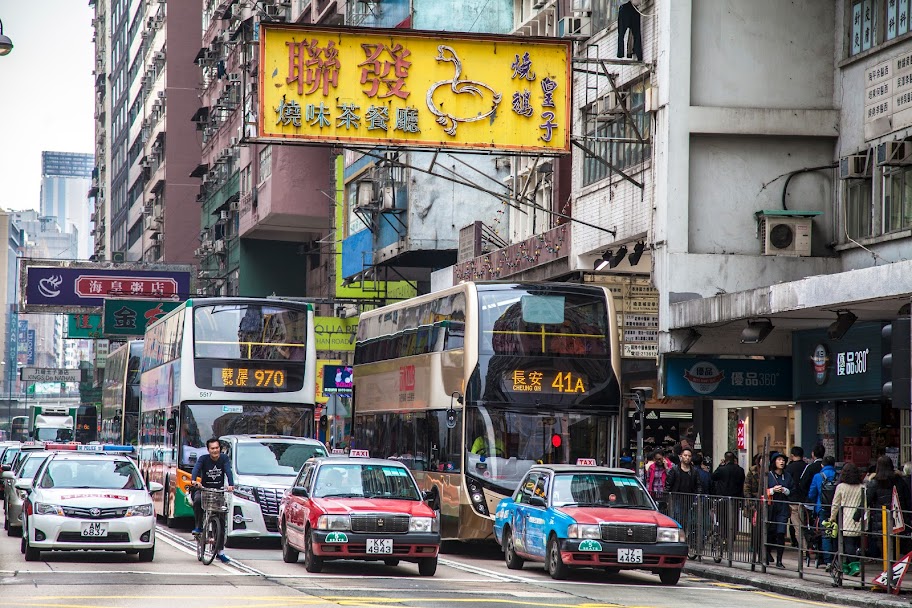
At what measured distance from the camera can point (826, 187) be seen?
28.7 meters

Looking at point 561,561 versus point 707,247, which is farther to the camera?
point 707,247

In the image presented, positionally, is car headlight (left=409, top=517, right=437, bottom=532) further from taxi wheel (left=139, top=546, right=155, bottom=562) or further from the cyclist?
taxi wheel (left=139, top=546, right=155, bottom=562)

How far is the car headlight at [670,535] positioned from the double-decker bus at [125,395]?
24262 millimetres

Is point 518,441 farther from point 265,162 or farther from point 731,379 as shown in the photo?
point 265,162

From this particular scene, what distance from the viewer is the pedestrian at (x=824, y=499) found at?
19.4 meters

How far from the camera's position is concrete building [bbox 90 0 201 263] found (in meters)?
92.9

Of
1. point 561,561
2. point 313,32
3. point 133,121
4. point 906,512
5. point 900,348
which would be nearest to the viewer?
point 900,348

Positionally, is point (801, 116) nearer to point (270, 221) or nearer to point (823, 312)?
point (823, 312)

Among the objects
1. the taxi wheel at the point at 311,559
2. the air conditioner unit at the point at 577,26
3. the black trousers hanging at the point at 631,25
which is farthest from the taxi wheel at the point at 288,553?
the air conditioner unit at the point at 577,26

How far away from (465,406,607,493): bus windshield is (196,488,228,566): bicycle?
426 centimetres

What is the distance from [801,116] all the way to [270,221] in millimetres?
35511

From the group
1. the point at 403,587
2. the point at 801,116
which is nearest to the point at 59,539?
the point at 403,587

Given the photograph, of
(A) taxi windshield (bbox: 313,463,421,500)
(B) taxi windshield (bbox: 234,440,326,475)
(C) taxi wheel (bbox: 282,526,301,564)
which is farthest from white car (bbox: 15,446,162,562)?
(B) taxi windshield (bbox: 234,440,326,475)

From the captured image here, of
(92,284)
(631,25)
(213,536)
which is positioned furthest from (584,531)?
(92,284)
